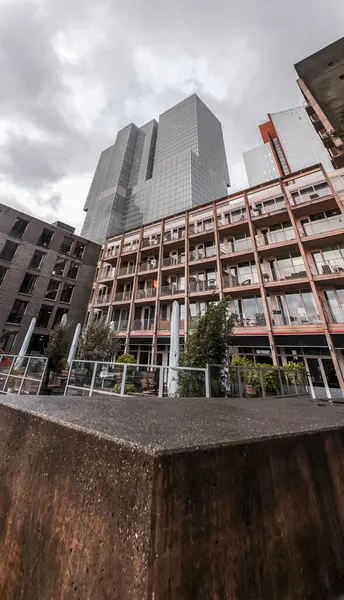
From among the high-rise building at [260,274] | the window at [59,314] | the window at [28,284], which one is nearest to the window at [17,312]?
the window at [28,284]

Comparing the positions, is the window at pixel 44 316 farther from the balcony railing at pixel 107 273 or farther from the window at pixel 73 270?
the balcony railing at pixel 107 273

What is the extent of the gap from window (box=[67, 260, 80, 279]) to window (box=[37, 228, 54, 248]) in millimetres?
3495

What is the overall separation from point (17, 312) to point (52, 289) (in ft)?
14.4

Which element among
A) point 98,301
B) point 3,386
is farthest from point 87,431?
point 98,301

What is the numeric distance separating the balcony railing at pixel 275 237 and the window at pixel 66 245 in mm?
22826

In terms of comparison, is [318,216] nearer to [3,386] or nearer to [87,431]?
[87,431]

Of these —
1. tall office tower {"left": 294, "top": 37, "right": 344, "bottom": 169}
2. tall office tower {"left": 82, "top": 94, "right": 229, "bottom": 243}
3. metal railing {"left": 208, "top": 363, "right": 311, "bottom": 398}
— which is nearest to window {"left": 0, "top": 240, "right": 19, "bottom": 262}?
metal railing {"left": 208, "top": 363, "right": 311, "bottom": 398}

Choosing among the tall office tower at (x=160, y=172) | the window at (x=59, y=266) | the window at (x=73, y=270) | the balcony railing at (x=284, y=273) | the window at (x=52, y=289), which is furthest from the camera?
the tall office tower at (x=160, y=172)

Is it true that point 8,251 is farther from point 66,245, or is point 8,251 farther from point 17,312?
point 17,312

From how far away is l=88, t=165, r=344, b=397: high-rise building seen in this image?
46.1 feet

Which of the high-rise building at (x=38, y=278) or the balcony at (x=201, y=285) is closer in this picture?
the balcony at (x=201, y=285)

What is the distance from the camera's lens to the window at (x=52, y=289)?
25.2m

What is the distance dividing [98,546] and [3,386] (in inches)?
456

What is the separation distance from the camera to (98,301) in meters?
24.3
